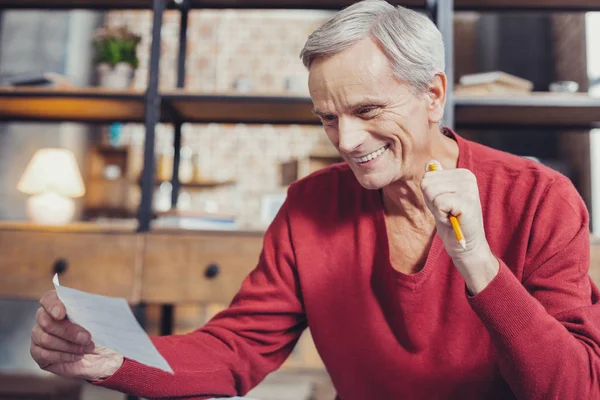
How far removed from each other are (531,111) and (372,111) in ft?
3.91

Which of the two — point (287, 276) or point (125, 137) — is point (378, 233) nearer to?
point (287, 276)

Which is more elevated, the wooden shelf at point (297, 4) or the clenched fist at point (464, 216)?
the wooden shelf at point (297, 4)

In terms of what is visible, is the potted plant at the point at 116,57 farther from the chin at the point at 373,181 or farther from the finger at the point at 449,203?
the finger at the point at 449,203

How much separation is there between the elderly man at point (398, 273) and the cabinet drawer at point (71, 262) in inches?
30.7

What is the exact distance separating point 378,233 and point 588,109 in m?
1.17

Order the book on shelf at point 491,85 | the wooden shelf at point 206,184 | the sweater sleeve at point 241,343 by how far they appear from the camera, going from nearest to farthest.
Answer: the sweater sleeve at point 241,343 → the book on shelf at point 491,85 → the wooden shelf at point 206,184

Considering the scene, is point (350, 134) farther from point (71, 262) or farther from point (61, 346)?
point (71, 262)

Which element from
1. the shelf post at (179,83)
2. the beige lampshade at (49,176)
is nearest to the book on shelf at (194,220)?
the shelf post at (179,83)

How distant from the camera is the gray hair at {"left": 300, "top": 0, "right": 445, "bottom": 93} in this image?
0.93 m

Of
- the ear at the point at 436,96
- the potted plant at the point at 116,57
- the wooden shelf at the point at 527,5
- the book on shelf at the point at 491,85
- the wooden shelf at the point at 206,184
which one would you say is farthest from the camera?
the wooden shelf at the point at 206,184

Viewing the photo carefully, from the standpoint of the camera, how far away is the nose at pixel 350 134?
94 cm

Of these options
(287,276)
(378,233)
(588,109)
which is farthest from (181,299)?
(588,109)

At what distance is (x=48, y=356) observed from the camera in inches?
32.0

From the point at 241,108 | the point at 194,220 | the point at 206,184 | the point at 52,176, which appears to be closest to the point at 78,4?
the point at 52,176
